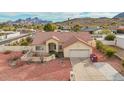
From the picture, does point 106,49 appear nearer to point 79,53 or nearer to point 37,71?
point 79,53

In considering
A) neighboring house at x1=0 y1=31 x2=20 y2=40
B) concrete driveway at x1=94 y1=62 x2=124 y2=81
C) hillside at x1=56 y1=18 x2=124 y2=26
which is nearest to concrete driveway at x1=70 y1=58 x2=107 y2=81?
concrete driveway at x1=94 y1=62 x2=124 y2=81

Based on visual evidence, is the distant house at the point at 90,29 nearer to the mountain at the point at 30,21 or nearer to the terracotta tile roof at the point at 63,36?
the terracotta tile roof at the point at 63,36

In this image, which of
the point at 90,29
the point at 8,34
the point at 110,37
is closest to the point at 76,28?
the point at 90,29

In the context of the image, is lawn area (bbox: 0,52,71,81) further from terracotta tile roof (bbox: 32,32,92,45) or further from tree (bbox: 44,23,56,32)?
tree (bbox: 44,23,56,32)
